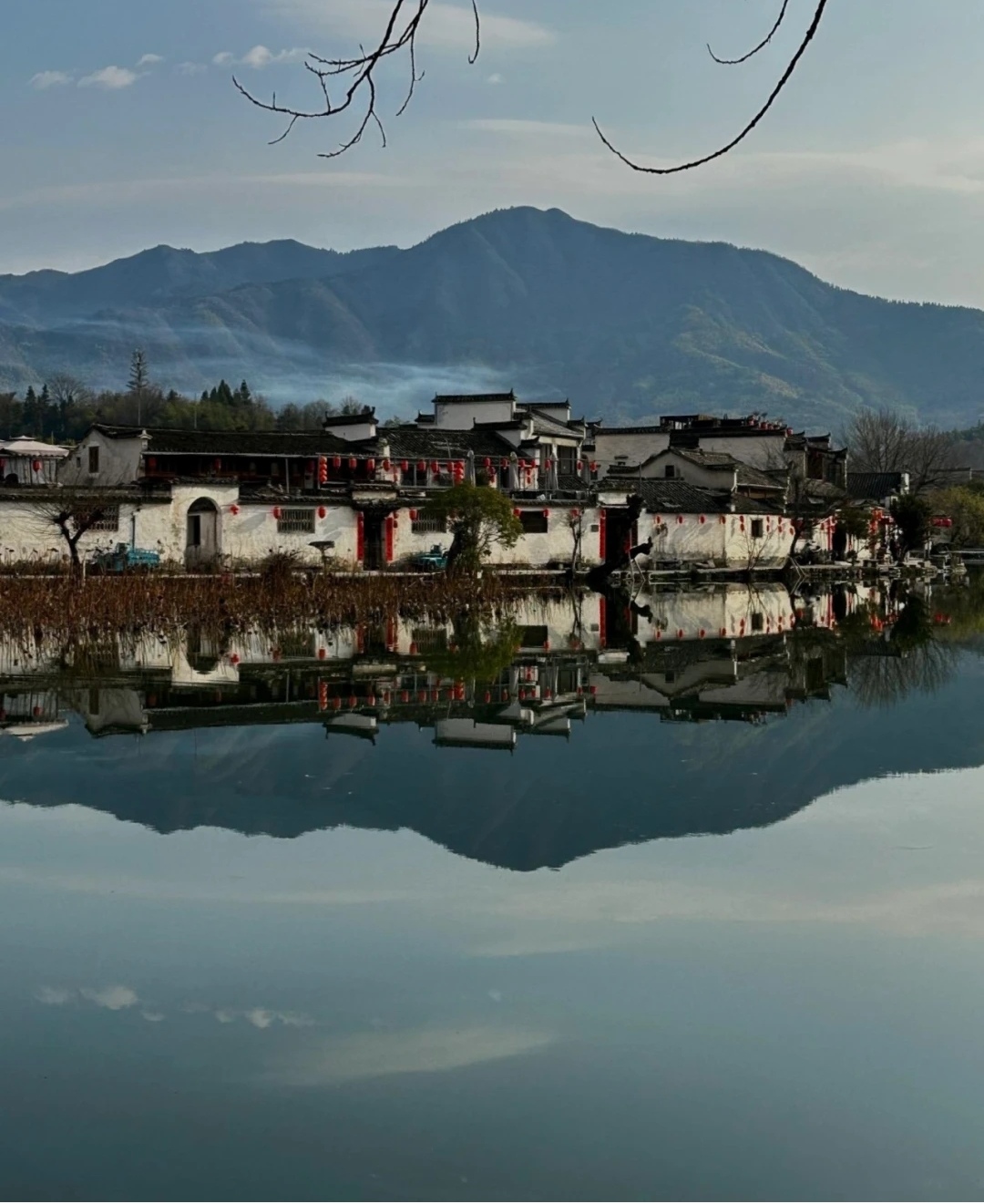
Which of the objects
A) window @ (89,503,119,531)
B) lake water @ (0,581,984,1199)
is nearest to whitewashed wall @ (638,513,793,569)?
window @ (89,503,119,531)

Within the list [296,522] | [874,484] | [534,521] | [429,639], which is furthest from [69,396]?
[429,639]

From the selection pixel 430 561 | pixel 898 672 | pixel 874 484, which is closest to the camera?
pixel 898 672

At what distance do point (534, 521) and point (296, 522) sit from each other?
782 centimetres

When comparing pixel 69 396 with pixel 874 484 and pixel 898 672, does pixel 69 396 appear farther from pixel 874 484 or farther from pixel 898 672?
pixel 898 672

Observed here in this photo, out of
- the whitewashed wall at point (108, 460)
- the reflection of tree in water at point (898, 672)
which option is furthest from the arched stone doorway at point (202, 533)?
the reflection of tree in water at point (898, 672)

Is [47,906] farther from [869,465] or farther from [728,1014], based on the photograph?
[869,465]

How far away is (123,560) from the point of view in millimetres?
32531

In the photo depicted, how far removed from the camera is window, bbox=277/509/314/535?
35.8 m

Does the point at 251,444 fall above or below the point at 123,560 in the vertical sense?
above

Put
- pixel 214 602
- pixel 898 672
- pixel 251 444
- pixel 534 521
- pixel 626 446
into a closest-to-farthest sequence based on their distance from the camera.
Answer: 1. pixel 898 672
2. pixel 214 602
3. pixel 251 444
4. pixel 534 521
5. pixel 626 446

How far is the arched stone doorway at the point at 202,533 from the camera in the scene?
34.4 m

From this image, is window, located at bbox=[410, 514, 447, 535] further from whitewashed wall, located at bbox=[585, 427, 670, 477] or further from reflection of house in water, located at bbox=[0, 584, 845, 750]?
whitewashed wall, located at bbox=[585, 427, 670, 477]

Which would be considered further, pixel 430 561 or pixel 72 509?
pixel 430 561

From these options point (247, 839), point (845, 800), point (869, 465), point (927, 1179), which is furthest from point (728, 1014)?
point (869, 465)
